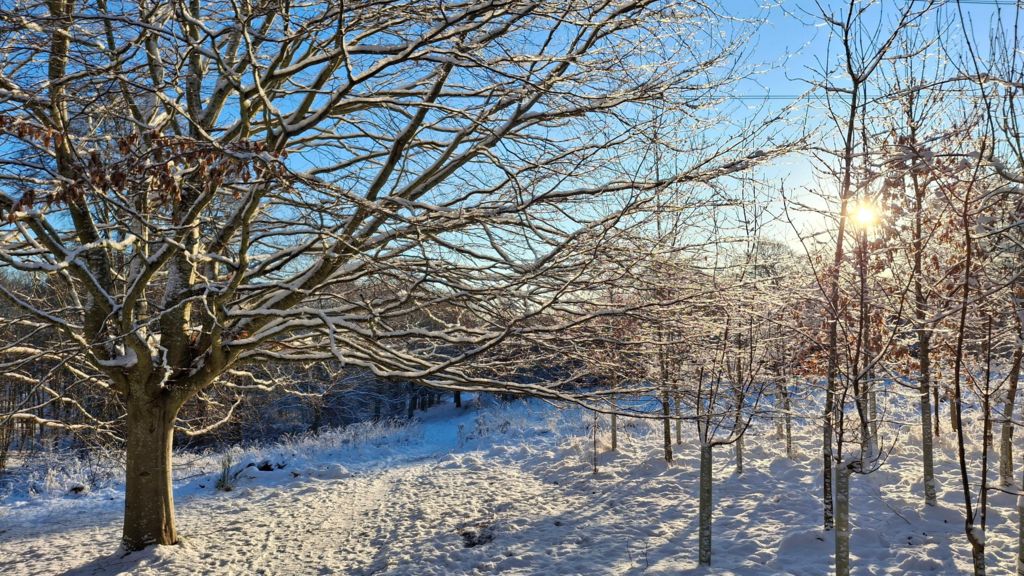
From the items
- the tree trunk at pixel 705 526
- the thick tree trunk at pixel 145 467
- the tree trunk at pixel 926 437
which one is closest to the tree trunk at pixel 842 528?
the tree trunk at pixel 705 526

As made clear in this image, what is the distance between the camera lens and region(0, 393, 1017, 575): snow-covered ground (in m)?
5.53

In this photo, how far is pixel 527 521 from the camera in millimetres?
7445

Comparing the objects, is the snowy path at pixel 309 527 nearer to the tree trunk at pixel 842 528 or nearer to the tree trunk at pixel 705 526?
the tree trunk at pixel 705 526

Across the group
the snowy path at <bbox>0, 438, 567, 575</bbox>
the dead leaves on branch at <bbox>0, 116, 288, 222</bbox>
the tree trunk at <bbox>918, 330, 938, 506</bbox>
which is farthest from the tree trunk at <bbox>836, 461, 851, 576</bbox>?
the dead leaves on branch at <bbox>0, 116, 288, 222</bbox>

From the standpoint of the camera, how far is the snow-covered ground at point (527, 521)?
18.1 ft

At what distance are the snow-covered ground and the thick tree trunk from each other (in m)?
0.25

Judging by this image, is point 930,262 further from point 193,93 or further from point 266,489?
point 266,489

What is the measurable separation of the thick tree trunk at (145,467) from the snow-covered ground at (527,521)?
0.83ft

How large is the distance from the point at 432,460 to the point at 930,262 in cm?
1139

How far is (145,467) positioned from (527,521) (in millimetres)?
4795

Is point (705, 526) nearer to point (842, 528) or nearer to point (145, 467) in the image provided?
point (842, 528)

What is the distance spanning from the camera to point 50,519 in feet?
29.2

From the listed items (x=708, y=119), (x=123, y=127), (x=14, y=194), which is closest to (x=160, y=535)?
(x=14, y=194)

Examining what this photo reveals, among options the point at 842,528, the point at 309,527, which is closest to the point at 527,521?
the point at 309,527
